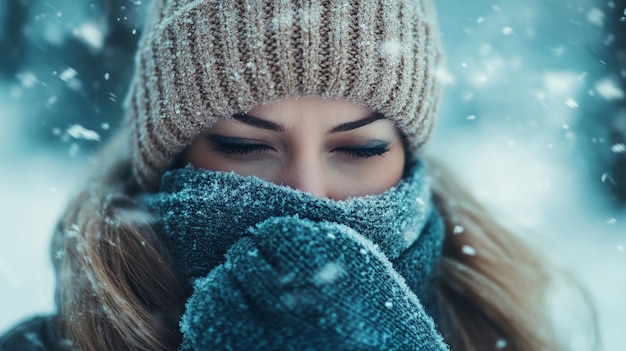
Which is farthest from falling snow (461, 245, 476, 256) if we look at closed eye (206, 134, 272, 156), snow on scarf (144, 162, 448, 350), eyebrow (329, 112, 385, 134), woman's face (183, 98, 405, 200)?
closed eye (206, 134, 272, 156)

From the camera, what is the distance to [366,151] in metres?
1.25

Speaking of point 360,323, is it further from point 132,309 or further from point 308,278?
point 132,309

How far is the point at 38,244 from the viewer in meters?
2.09

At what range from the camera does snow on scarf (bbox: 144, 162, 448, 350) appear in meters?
0.88

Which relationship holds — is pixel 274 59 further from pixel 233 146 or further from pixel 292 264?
pixel 292 264

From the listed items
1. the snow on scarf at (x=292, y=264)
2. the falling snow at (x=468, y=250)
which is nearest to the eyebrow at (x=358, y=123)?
the snow on scarf at (x=292, y=264)

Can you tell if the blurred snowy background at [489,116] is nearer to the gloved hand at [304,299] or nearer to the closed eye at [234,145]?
the closed eye at [234,145]

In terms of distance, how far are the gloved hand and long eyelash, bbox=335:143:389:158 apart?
0.26 meters

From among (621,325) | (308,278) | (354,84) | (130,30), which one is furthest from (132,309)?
(621,325)

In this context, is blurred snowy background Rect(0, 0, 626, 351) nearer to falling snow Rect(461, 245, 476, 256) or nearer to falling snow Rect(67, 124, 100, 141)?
falling snow Rect(67, 124, 100, 141)

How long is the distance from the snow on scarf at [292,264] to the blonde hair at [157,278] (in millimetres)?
116

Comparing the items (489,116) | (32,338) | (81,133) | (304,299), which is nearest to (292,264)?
(304,299)

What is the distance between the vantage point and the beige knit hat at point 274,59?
3.67 feet

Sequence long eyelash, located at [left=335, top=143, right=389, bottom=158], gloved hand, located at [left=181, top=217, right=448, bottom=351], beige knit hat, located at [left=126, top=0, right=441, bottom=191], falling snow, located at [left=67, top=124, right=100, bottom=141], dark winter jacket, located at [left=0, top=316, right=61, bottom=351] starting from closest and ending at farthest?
gloved hand, located at [left=181, top=217, right=448, bottom=351] → beige knit hat, located at [left=126, top=0, right=441, bottom=191] → long eyelash, located at [left=335, top=143, right=389, bottom=158] → dark winter jacket, located at [left=0, top=316, right=61, bottom=351] → falling snow, located at [left=67, top=124, right=100, bottom=141]
